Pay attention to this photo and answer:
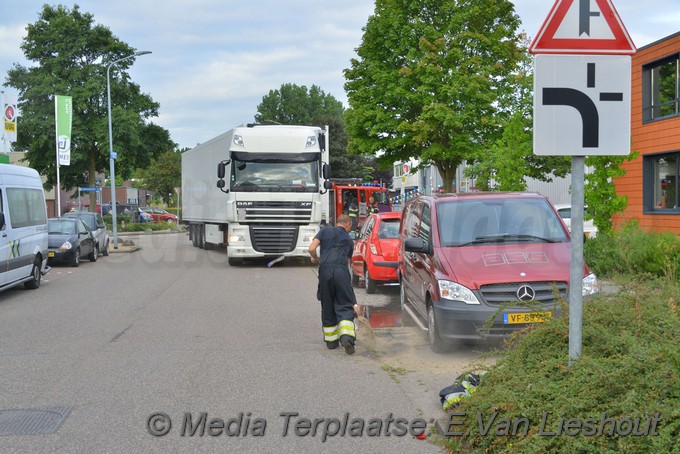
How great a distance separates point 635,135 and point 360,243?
40.4 ft

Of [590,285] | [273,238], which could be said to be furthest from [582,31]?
[273,238]

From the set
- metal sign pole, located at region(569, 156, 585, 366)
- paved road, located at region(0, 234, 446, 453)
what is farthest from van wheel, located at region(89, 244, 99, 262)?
metal sign pole, located at region(569, 156, 585, 366)

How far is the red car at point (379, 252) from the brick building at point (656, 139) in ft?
32.3

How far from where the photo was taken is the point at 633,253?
13.7 metres

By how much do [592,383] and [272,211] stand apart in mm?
15525

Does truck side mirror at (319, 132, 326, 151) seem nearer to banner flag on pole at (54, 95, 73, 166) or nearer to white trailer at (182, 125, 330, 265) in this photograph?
white trailer at (182, 125, 330, 265)

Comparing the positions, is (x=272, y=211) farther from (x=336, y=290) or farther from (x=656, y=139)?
(x=656, y=139)

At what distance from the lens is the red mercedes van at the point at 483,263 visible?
24.9 ft

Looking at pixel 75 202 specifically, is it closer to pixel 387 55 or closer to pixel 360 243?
pixel 387 55

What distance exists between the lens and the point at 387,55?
3103 cm

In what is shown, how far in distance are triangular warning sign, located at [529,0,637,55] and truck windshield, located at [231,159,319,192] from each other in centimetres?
1529

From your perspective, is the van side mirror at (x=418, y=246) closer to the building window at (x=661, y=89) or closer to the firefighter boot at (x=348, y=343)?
the firefighter boot at (x=348, y=343)

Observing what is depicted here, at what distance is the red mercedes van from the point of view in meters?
7.60

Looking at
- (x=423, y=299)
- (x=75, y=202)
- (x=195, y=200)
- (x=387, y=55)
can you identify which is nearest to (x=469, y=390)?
(x=423, y=299)
